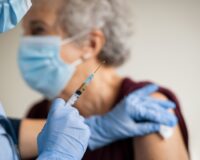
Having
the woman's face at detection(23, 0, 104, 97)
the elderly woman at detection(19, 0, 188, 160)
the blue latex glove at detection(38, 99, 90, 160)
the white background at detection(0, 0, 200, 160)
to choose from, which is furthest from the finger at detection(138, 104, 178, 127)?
the white background at detection(0, 0, 200, 160)

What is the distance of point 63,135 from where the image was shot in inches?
29.2

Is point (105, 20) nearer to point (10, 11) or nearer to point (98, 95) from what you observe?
point (98, 95)

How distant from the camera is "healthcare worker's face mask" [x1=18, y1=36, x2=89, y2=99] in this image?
1.45m

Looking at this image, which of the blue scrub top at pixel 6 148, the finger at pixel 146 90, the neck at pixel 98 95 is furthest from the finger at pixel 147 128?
the blue scrub top at pixel 6 148

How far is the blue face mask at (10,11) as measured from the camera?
76 cm

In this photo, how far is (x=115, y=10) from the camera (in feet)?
4.78

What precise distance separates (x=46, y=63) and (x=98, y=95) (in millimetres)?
251

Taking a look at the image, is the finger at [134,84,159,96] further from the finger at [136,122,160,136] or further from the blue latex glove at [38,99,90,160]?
the blue latex glove at [38,99,90,160]

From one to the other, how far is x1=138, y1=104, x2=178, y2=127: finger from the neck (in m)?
0.24

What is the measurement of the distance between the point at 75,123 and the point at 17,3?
0.29 m

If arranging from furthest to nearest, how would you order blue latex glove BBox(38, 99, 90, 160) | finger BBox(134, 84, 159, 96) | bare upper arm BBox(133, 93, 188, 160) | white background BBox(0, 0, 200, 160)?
white background BBox(0, 0, 200, 160), finger BBox(134, 84, 159, 96), bare upper arm BBox(133, 93, 188, 160), blue latex glove BBox(38, 99, 90, 160)

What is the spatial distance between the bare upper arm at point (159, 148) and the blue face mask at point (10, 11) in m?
0.62

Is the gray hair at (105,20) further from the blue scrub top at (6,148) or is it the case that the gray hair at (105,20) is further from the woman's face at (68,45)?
the blue scrub top at (6,148)

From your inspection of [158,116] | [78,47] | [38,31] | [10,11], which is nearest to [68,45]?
[78,47]
